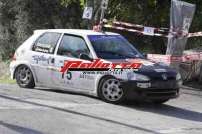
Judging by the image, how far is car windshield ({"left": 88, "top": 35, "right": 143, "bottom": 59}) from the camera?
12.8 m

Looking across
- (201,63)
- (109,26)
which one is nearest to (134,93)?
(201,63)

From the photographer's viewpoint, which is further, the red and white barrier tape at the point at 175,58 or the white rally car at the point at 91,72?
the red and white barrier tape at the point at 175,58

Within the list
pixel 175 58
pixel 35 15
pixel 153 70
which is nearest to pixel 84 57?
pixel 153 70

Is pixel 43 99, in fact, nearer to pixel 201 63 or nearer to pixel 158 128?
pixel 158 128

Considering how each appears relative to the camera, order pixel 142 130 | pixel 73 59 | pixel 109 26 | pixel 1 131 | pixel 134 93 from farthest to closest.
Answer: pixel 109 26 < pixel 73 59 < pixel 134 93 < pixel 142 130 < pixel 1 131

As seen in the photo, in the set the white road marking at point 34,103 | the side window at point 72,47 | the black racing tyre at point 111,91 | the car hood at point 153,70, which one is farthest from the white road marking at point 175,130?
the side window at point 72,47

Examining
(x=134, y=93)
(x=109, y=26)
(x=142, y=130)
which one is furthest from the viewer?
(x=109, y=26)

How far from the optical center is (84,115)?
34.8ft

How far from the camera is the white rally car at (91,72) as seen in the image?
12.0m

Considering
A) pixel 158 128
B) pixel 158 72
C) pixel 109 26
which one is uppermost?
pixel 109 26

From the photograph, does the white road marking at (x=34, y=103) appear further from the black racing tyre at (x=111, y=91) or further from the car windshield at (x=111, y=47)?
the car windshield at (x=111, y=47)

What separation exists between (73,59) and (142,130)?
142 inches

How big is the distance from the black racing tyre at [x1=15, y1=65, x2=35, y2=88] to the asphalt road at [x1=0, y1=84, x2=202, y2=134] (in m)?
0.33

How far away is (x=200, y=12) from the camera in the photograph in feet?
63.5
